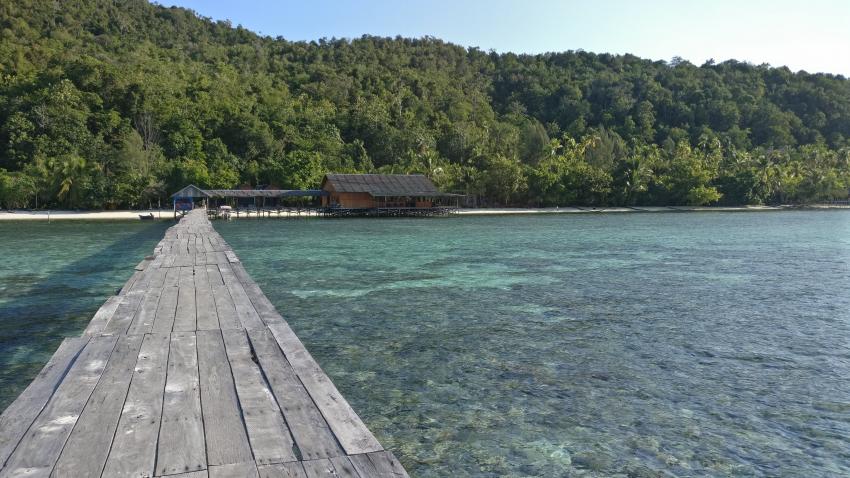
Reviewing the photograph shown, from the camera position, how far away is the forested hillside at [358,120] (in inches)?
2179

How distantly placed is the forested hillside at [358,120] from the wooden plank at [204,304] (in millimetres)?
47637

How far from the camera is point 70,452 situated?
2674 millimetres

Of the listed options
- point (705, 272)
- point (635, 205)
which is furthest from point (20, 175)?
point (635, 205)

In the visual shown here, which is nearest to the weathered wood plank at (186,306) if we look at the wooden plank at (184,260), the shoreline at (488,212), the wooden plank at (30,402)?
the wooden plank at (30,402)

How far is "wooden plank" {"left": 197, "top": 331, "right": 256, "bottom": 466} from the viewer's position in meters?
2.73

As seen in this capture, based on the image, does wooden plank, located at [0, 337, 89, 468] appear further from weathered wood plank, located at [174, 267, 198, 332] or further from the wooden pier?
weathered wood plank, located at [174, 267, 198, 332]

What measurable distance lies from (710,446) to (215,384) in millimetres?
4703

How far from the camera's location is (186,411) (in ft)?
10.8

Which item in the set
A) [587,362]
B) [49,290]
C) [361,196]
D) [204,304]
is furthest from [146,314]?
[361,196]

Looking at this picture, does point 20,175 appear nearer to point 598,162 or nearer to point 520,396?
point 520,396

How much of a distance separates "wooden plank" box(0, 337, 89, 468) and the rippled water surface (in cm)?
293

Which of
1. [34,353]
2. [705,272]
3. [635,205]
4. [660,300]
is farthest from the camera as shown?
[635,205]

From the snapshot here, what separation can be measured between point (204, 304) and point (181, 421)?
3.63 metres

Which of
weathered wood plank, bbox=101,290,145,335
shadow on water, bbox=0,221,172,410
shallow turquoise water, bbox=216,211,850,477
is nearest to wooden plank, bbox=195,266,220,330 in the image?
weathered wood plank, bbox=101,290,145,335
